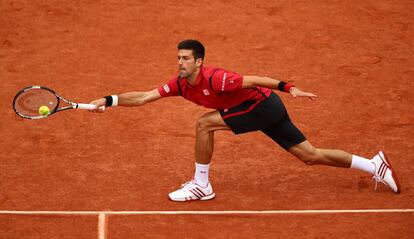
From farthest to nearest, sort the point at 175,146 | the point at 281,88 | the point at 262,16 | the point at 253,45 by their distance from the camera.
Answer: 1. the point at 262,16
2. the point at 253,45
3. the point at 175,146
4. the point at 281,88

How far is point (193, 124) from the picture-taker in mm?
13078

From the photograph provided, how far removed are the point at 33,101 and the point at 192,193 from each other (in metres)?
2.27

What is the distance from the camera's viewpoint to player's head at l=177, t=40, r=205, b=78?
1047cm

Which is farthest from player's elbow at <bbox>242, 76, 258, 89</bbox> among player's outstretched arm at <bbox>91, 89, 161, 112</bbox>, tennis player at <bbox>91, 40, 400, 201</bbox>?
player's outstretched arm at <bbox>91, 89, 161, 112</bbox>

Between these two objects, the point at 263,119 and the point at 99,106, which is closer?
the point at 99,106

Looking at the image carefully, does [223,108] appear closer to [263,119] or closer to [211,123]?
[211,123]

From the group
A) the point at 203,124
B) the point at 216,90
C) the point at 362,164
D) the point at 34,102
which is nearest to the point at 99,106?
the point at 34,102

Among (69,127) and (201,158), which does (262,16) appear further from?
(201,158)

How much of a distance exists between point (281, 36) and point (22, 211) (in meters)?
6.87

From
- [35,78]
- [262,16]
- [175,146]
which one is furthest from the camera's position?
[262,16]

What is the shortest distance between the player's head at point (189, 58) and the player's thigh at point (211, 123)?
586mm

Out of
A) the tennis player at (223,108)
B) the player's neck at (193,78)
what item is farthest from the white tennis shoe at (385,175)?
the player's neck at (193,78)

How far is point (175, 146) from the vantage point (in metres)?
12.4

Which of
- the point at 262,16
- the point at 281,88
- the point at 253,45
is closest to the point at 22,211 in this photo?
the point at 281,88
